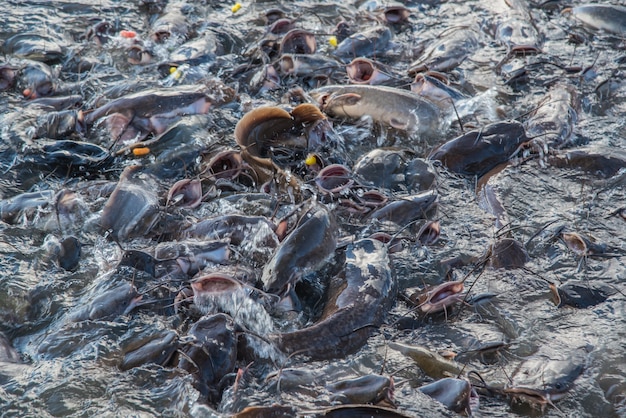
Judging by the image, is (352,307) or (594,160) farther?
(594,160)

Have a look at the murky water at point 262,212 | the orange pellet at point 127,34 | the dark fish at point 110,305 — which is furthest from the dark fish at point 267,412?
the orange pellet at point 127,34

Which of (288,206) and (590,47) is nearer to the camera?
(288,206)

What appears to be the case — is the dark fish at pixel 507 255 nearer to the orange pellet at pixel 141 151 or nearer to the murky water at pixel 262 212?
the murky water at pixel 262 212

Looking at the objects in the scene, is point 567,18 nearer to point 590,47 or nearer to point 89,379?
point 590,47

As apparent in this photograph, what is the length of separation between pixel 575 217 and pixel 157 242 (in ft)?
8.27

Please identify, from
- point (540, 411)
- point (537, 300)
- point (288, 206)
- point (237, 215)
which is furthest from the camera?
point (288, 206)

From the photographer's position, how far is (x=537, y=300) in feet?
12.3

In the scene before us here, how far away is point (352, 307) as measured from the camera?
11.3 ft

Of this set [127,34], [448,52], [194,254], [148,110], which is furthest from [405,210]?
[127,34]

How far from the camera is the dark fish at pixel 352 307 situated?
10.8 feet

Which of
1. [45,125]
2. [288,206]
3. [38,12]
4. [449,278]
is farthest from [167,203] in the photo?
[38,12]

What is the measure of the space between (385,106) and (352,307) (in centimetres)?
196

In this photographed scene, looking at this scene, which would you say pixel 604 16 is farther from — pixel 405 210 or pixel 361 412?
pixel 361 412

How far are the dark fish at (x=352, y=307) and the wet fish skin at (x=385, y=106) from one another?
1.37 meters
